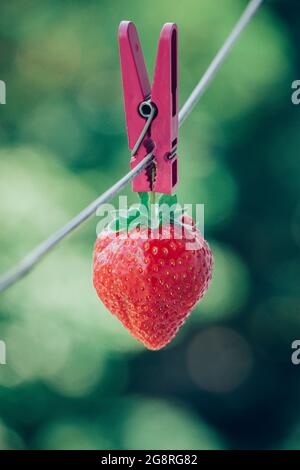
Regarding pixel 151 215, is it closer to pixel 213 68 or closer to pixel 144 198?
pixel 144 198

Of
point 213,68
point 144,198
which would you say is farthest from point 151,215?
point 213,68

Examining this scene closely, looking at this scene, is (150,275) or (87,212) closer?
(87,212)

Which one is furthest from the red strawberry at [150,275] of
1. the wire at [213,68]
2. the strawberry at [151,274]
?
the wire at [213,68]

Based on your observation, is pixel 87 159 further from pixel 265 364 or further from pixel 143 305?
pixel 143 305

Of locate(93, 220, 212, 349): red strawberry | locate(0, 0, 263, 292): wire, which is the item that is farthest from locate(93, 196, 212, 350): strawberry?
locate(0, 0, 263, 292): wire

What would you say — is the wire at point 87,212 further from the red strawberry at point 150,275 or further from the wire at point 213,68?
the red strawberry at point 150,275

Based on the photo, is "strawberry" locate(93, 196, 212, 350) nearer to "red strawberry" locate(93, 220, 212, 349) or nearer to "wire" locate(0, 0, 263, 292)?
"red strawberry" locate(93, 220, 212, 349)

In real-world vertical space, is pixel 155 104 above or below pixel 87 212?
above

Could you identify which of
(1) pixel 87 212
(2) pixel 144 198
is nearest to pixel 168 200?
(2) pixel 144 198
